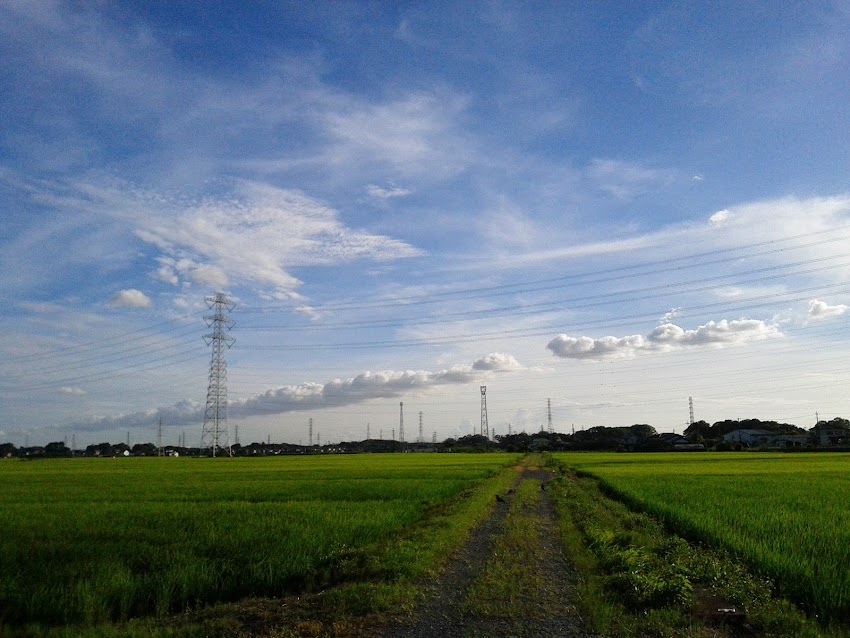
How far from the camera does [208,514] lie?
19.4 m

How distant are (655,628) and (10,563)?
1204 cm

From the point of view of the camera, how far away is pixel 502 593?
10070mm

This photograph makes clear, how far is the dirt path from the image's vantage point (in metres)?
8.27

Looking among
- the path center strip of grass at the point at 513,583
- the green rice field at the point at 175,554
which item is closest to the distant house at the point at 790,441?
the path center strip of grass at the point at 513,583

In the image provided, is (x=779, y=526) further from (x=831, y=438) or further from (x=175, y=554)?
(x=831, y=438)

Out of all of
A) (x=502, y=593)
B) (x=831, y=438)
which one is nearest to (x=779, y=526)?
(x=502, y=593)

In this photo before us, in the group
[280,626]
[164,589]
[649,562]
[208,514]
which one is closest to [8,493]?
[208,514]

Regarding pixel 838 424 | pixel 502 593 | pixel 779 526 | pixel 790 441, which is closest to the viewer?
pixel 502 593

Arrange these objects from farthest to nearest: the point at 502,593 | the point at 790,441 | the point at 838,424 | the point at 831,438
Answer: the point at 838,424 < the point at 831,438 < the point at 790,441 < the point at 502,593

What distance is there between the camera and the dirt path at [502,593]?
8273mm

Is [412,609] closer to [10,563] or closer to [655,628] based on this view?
[655,628]

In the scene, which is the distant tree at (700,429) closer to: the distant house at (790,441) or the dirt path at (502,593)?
the distant house at (790,441)

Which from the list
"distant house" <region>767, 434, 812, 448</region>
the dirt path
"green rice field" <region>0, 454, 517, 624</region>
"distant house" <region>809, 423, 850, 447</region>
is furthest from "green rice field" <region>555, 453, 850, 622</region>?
"distant house" <region>809, 423, 850, 447</region>

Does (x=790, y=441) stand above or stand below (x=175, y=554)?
below
